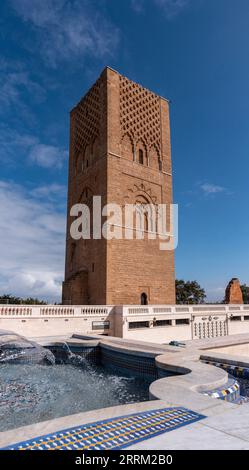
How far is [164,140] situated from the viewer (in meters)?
23.2

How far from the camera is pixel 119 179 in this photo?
19281mm

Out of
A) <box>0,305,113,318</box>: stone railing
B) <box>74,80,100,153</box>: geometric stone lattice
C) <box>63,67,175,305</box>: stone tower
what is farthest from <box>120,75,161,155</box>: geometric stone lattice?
<box>0,305,113,318</box>: stone railing

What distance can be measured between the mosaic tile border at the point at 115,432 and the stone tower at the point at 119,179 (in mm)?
14206

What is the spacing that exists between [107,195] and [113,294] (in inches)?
223

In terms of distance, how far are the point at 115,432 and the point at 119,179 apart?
17503mm

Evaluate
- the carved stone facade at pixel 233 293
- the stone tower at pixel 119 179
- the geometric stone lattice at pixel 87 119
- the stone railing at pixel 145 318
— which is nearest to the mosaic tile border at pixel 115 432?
the stone railing at pixel 145 318

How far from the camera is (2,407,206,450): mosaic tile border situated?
225cm

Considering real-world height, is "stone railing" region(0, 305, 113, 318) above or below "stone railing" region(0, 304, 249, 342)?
above

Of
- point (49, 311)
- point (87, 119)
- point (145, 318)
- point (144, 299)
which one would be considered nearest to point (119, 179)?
point (87, 119)

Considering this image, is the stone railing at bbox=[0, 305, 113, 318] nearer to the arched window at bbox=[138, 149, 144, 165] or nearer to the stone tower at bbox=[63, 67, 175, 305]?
the stone tower at bbox=[63, 67, 175, 305]

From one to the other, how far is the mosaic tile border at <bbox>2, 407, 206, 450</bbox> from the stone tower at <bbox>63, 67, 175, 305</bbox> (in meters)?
14.2

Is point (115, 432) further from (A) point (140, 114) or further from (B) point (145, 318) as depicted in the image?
(A) point (140, 114)

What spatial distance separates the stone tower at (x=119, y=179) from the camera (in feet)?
59.7

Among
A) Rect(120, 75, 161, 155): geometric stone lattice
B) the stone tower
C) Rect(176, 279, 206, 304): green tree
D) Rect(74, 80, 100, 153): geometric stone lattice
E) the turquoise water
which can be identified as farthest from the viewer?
Rect(176, 279, 206, 304): green tree
